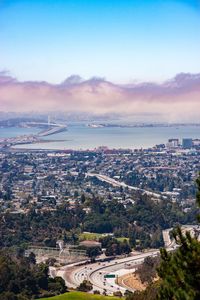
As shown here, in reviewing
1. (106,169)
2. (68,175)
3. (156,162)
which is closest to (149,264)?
(68,175)

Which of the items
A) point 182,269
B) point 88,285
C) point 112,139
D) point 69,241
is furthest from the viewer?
point 112,139

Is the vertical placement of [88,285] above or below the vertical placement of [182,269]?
below

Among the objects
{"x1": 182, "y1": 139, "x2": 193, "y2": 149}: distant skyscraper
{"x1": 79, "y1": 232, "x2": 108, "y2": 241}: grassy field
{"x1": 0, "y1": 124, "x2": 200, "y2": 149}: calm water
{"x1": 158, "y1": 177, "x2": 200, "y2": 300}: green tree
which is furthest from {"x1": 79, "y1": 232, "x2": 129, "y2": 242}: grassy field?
{"x1": 0, "y1": 124, "x2": 200, "y2": 149}: calm water

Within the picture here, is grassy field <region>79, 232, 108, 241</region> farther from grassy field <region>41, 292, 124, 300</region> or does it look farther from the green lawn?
grassy field <region>41, 292, 124, 300</region>

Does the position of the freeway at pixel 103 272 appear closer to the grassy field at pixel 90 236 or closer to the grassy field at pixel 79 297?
the grassy field at pixel 79 297

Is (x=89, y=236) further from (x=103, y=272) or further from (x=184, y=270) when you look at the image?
(x=184, y=270)

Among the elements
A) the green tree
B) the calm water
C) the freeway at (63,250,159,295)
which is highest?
the green tree

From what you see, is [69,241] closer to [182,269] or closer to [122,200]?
[122,200]

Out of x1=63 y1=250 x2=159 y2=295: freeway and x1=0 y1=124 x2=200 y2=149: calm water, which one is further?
x1=0 y1=124 x2=200 y2=149: calm water
